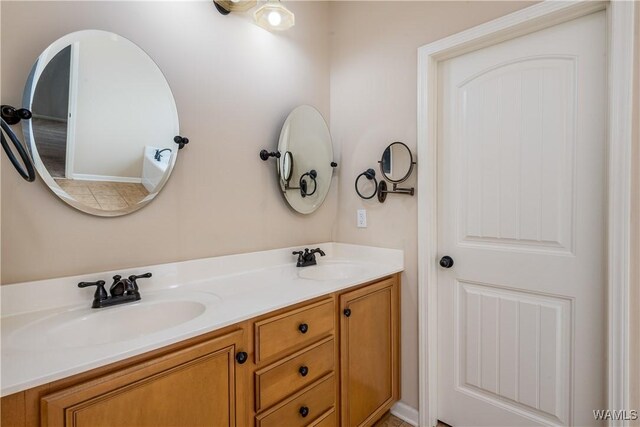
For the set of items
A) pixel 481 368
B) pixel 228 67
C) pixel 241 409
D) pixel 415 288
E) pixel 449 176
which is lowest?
pixel 481 368

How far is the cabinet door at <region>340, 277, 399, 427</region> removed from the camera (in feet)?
4.85

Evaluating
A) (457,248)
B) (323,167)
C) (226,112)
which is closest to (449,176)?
(457,248)

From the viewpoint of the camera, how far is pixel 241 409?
3.50ft

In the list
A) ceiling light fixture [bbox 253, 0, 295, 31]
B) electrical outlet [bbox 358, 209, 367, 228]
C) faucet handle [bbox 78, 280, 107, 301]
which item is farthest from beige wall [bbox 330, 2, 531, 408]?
faucet handle [bbox 78, 280, 107, 301]

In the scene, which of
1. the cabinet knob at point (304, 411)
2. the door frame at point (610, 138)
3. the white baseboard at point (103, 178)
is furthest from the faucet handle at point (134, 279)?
the door frame at point (610, 138)

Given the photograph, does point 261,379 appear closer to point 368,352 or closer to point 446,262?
point 368,352

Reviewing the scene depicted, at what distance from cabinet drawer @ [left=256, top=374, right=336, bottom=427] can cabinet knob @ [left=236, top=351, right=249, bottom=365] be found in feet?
0.78

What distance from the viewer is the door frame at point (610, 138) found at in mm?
1188

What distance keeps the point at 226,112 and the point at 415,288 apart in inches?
55.7

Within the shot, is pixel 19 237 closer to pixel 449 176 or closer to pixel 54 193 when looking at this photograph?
pixel 54 193

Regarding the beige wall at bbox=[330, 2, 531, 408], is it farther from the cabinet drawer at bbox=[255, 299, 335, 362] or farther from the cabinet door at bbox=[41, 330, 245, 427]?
the cabinet door at bbox=[41, 330, 245, 427]

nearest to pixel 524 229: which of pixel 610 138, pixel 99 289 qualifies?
pixel 610 138

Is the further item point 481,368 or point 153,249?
point 481,368

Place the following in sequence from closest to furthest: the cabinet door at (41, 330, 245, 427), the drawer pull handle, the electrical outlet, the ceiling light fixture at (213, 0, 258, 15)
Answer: the cabinet door at (41, 330, 245, 427), the drawer pull handle, the ceiling light fixture at (213, 0, 258, 15), the electrical outlet
